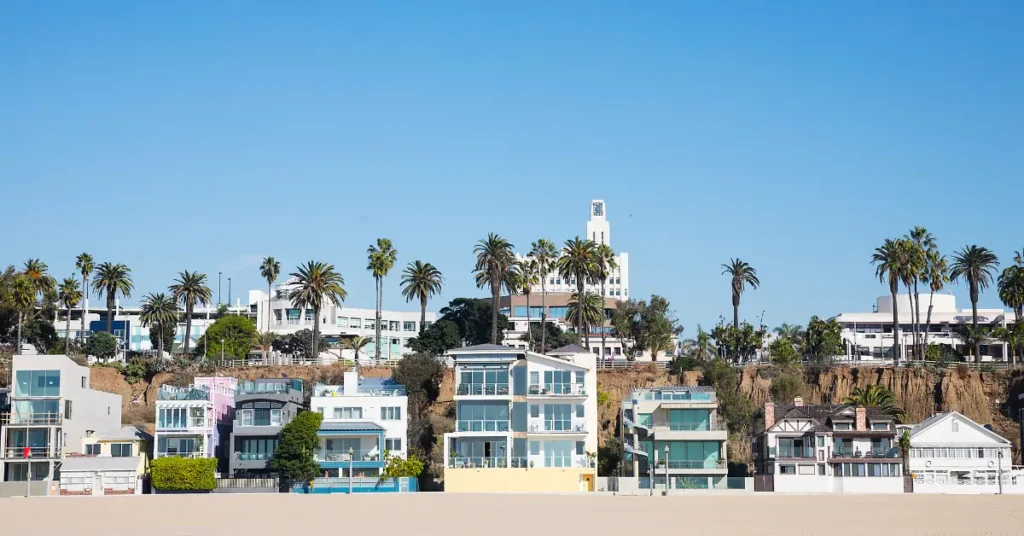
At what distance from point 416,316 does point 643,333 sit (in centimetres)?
3575

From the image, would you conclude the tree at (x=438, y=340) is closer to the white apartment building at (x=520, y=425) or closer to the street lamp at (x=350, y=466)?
the white apartment building at (x=520, y=425)

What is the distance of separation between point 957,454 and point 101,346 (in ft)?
237

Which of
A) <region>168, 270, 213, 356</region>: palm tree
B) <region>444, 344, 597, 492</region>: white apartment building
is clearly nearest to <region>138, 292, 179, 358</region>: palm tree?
<region>168, 270, 213, 356</region>: palm tree

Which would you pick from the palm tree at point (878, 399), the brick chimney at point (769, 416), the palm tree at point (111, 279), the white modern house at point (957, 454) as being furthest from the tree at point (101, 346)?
the white modern house at point (957, 454)

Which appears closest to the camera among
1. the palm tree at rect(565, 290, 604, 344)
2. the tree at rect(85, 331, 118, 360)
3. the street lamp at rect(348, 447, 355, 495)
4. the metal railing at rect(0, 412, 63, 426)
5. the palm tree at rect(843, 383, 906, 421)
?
the street lamp at rect(348, 447, 355, 495)

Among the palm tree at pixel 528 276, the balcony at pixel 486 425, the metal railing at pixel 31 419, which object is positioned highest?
the palm tree at pixel 528 276

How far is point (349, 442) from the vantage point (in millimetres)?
84250

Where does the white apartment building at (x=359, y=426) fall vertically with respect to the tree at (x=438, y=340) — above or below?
below

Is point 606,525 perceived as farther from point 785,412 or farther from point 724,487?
point 785,412

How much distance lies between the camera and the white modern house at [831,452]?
82.8 meters

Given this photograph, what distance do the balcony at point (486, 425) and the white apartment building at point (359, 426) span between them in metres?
4.82

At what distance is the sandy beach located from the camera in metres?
53.1

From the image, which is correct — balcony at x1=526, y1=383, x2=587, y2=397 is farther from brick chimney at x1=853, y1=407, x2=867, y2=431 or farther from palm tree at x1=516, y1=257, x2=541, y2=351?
palm tree at x1=516, y1=257, x2=541, y2=351

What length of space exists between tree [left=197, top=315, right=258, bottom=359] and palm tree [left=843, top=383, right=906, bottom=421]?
57791 millimetres
